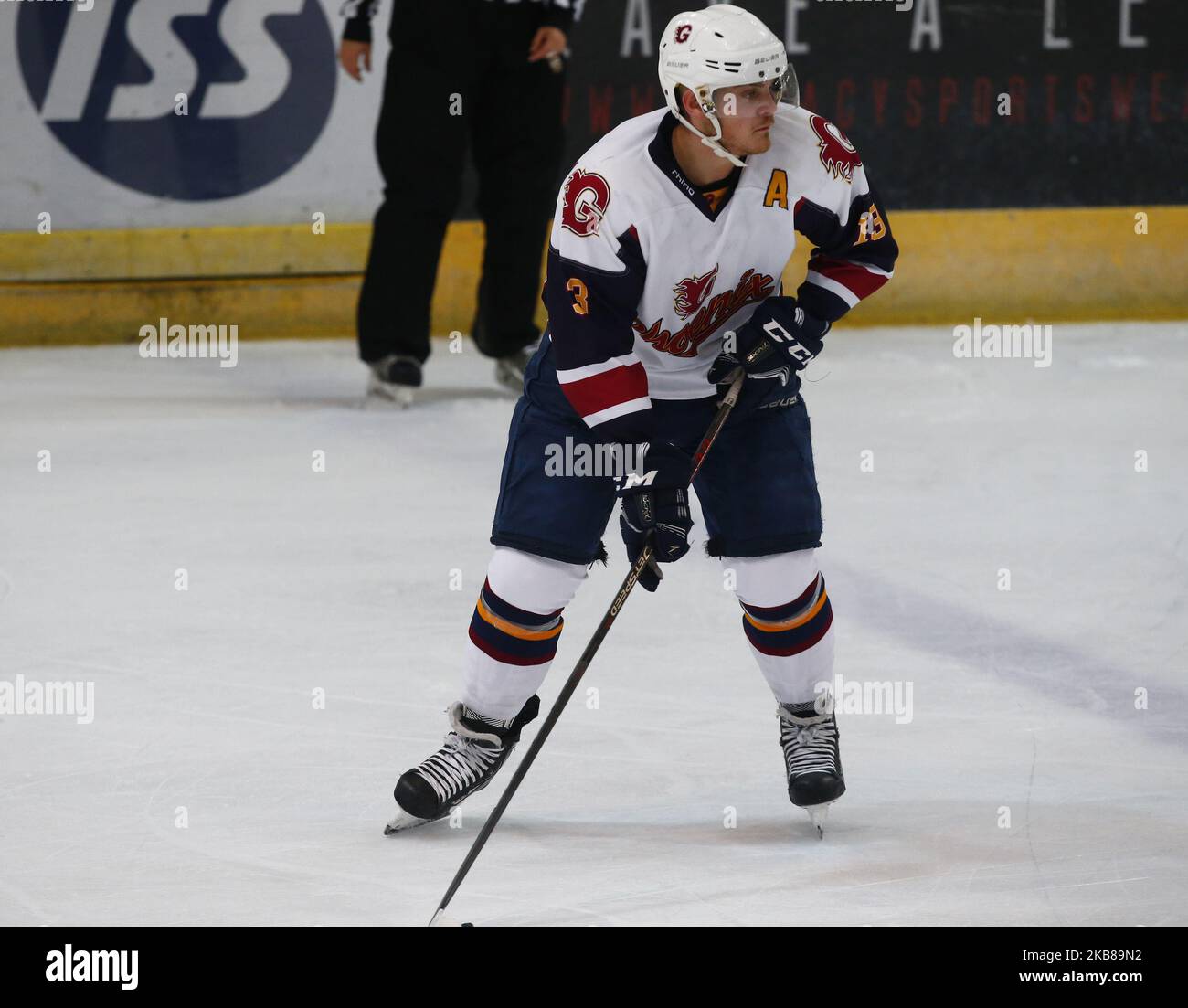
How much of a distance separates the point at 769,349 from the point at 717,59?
390mm

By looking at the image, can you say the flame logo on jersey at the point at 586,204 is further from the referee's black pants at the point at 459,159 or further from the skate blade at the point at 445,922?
the referee's black pants at the point at 459,159

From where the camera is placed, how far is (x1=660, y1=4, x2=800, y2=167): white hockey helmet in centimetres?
253

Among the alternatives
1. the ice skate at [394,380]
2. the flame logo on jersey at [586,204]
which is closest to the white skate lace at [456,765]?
the flame logo on jersey at [586,204]

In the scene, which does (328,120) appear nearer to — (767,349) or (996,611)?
(996,611)

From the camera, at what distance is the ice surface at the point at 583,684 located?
2.49 meters

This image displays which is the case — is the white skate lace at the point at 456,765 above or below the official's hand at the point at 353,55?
below

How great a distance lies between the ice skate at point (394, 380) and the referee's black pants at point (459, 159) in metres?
0.03

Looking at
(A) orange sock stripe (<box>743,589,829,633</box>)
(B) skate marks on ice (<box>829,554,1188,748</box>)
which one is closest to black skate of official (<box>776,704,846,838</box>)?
(A) orange sock stripe (<box>743,589,829,633</box>)

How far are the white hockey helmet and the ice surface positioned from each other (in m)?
0.50

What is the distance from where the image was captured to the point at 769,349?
266cm

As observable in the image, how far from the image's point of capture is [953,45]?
22.6 feet

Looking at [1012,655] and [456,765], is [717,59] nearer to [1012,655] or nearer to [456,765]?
[456,765]

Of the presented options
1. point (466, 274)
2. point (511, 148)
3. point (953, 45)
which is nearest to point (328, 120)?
point (466, 274)

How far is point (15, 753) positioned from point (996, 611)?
1821 millimetres
